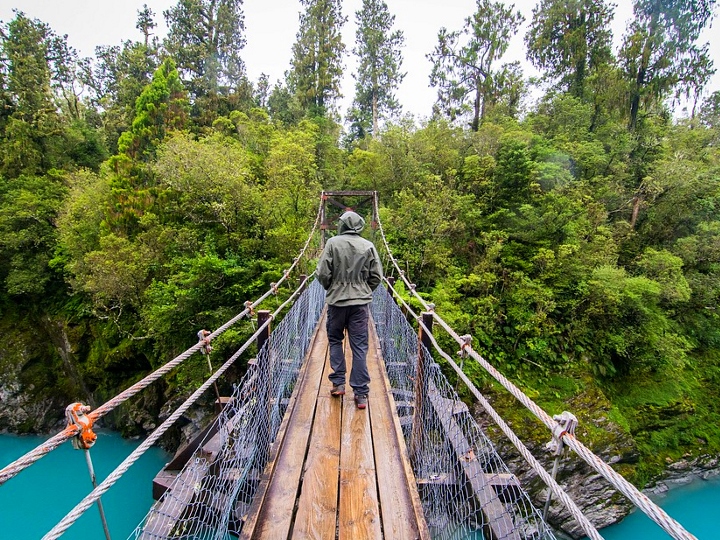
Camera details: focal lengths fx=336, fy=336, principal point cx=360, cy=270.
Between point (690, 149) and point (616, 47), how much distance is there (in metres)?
3.91

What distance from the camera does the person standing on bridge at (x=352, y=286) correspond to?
1.86m

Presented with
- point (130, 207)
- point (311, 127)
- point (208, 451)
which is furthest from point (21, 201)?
point (208, 451)

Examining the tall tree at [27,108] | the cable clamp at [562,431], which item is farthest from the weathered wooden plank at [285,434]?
the tall tree at [27,108]

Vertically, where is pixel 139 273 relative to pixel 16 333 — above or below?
above

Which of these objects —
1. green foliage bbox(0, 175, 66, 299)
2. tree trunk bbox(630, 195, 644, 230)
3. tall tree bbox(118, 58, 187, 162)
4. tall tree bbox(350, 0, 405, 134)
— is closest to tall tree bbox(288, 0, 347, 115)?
tall tree bbox(350, 0, 405, 134)

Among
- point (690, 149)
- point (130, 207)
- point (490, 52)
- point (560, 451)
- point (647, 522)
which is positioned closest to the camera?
point (560, 451)

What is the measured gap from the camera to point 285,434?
1661 mm

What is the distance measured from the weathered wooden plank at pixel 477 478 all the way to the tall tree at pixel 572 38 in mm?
11789

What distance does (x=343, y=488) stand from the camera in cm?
135

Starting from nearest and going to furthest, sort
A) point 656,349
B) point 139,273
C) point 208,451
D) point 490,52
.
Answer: point 208,451 → point 656,349 → point 139,273 → point 490,52

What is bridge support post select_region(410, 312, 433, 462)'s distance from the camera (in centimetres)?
171

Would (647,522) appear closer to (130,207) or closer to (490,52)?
(130,207)

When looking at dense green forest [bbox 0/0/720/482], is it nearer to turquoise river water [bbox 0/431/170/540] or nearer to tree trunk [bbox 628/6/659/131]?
tree trunk [bbox 628/6/659/131]

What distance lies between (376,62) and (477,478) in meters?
17.6
